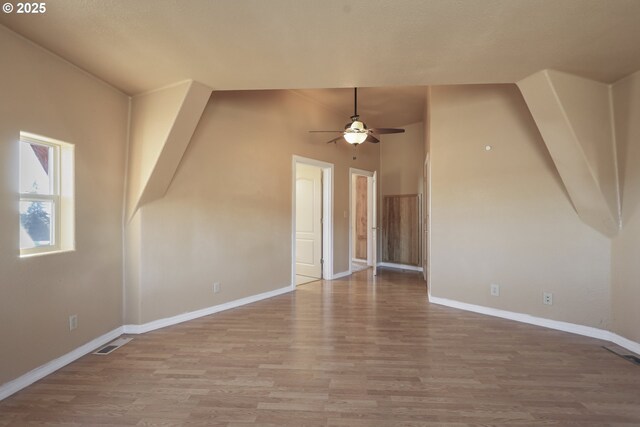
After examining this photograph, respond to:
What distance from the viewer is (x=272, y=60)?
2.44 m

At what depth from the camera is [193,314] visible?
362cm

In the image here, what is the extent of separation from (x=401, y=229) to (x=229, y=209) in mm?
4371

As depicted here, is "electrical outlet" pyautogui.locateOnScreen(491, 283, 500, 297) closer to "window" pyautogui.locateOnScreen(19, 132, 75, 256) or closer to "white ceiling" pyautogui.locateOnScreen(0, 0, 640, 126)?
"white ceiling" pyautogui.locateOnScreen(0, 0, 640, 126)

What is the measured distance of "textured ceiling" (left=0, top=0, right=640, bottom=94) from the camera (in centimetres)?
181

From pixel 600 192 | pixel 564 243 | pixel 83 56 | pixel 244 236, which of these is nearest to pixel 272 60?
pixel 83 56

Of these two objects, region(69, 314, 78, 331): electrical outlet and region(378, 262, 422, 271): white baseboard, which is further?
region(378, 262, 422, 271): white baseboard

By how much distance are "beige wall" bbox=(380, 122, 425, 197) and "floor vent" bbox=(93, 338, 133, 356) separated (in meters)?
5.78

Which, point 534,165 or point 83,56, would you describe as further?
point 534,165

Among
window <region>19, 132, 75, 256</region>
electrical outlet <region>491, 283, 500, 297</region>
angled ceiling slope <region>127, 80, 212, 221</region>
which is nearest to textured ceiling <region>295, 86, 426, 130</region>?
angled ceiling slope <region>127, 80, 212, 221</region>

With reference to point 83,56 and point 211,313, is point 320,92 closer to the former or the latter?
point 83,56

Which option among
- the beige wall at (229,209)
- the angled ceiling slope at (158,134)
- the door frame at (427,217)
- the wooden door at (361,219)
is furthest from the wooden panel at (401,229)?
the angled ceiling slope at (158,134)

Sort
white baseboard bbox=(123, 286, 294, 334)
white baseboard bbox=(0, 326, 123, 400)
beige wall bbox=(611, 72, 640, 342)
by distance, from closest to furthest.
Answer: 1. white baseboard bbox=(0, 326, 123, 400)
2. beige wall bbox=(611, 72, 640, 342)
3. white baseboard bbox=(123, 286, 294, 334)

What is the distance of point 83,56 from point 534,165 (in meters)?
4.60

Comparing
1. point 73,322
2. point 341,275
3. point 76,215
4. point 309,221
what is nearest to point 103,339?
point 73,322
